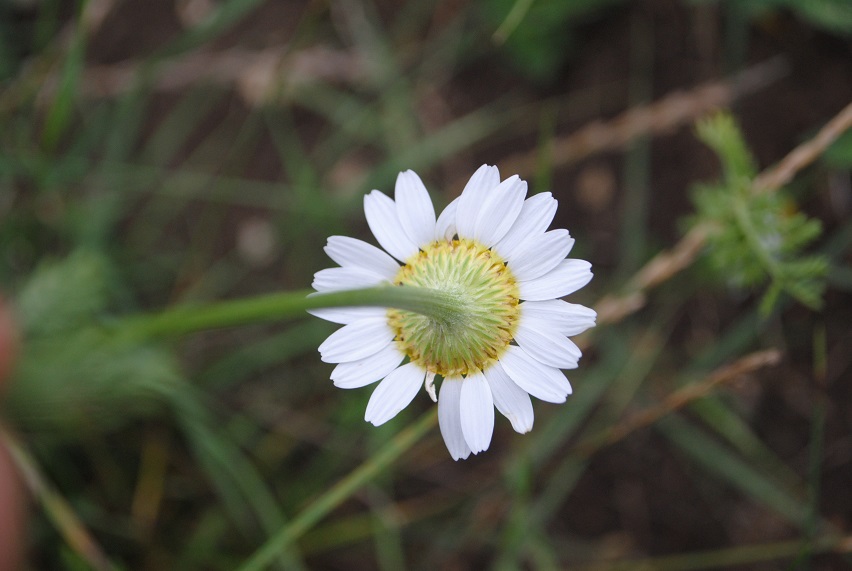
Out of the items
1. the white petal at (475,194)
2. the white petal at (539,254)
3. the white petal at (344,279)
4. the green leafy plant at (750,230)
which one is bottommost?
the white petal at (539,254)

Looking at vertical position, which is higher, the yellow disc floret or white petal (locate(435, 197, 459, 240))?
white petal (locate(435, 197, 459, 240))

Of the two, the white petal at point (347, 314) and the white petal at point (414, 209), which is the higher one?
the white petal at point (414, 209)

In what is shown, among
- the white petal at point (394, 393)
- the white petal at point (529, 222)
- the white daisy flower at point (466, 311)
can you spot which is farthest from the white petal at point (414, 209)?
the white petal at point (394, 393)

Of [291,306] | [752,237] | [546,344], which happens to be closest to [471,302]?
[546,344]

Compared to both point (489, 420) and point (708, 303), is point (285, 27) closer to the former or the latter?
point (708, 303)

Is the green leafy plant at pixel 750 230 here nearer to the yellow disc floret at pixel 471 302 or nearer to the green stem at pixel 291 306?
the yellow disc floret at pixel 471 302

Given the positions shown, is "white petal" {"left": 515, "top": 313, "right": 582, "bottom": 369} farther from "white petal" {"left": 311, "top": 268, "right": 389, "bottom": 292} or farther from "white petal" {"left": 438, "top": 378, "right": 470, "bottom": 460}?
"white petal" {"left": 311, "top": 268, "right": 389, "bottom": 292}

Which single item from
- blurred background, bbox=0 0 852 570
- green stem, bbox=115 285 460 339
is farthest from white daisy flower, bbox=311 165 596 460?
blurred background, bbox=0 0 852 570

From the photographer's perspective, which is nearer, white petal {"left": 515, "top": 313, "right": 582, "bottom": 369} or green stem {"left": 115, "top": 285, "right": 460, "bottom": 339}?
green stem {"left": 115, "top": 285, "right": 460, "bottom": 339}
